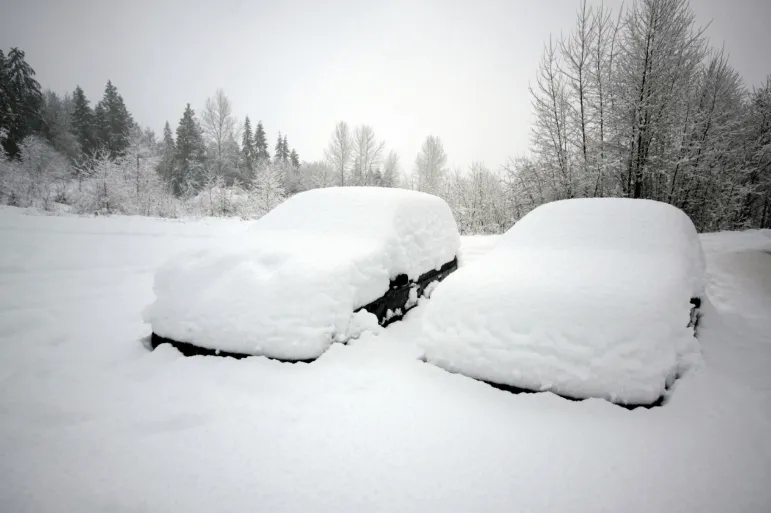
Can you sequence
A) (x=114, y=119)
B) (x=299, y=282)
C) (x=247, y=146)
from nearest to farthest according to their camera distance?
(x=299, y=282) → (x=114, y=119) → (x=247, y=146)

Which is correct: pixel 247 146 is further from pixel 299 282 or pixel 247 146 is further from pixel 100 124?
pixel 299 282

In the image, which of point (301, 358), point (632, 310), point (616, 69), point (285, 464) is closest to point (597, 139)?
point (616, 69)

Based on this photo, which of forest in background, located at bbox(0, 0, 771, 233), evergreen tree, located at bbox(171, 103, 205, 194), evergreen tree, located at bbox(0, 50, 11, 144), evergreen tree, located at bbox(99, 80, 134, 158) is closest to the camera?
forest in background, located at bbox(0, 0, 771, 233)

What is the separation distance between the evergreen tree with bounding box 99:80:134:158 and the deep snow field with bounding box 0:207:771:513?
39.4 meters

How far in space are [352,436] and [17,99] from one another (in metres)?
39.9

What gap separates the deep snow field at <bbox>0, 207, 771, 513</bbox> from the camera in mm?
1618

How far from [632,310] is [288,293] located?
2.72 meters

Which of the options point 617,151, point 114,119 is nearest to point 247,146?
point 114,119

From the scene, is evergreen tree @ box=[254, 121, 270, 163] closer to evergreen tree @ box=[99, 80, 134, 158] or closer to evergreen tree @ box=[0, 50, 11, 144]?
evergreen tree @ box=[99, 80, 134, 158]

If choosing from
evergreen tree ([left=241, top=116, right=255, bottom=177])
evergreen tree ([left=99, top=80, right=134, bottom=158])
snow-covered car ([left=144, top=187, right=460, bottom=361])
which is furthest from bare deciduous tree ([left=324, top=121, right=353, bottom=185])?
snow-covered car ([left=144, top=187, right=460, bottom=361])

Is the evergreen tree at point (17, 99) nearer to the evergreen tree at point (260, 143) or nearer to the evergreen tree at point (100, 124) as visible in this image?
the evergreen tree at point (100, 124)

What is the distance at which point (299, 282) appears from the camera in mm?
2840

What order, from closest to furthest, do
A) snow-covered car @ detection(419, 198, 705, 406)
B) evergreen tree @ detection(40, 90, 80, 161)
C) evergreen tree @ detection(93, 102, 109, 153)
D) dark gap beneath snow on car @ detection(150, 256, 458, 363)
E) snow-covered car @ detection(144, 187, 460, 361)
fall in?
snow-covered car @ detection(419, 198, 705, 406) < snow-covered car @ detection(144, 187, 460, 361) < dark gap beneath snow on car @ detection(150, 256, 458, 363) < evergreen tree @ detection(40, 90, 80, 161) < evergreen tree @ detection(93, 102, 109, 153)

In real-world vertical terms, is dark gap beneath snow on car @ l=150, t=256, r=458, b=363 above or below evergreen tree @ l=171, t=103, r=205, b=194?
below
